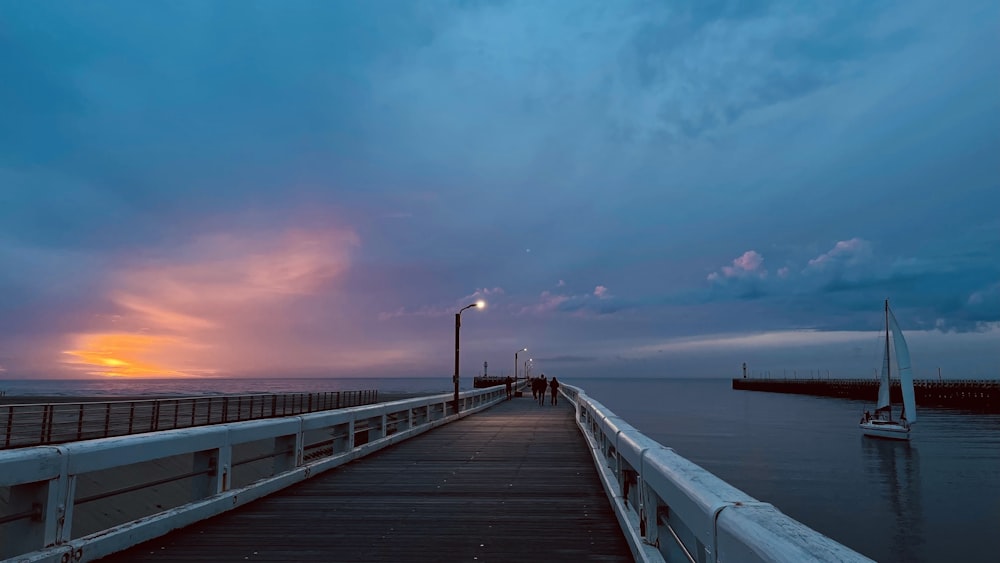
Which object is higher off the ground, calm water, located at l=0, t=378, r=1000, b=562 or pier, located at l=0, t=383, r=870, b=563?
pier, located at l=0, t=383, r=870, b=563

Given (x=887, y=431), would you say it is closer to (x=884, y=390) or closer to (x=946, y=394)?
(x=884, y=390)

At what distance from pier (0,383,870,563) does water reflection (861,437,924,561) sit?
21971mm

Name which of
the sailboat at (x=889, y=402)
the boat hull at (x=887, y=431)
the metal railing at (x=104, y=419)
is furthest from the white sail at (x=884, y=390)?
the metal railing at (x=104, y=419)

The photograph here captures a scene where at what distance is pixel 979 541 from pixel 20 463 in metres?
35.1

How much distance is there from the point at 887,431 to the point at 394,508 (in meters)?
71.1

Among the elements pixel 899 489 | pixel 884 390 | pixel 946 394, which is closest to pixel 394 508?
pixel 899 489

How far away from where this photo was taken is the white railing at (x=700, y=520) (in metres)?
2.11

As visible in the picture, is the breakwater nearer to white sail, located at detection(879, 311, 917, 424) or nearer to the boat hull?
white sail, located at detection(879, 311, 917, 424)

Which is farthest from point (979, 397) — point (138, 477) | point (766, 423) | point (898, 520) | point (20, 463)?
point (20, 463)

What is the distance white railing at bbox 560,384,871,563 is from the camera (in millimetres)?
2107

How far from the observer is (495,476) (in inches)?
438

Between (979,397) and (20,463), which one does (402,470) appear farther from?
(979,397)

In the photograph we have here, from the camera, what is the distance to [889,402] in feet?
235

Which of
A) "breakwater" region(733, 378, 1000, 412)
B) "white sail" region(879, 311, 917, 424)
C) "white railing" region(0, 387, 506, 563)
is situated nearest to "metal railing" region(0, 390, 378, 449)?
"white railing" region(0, 387, 506, 563)
